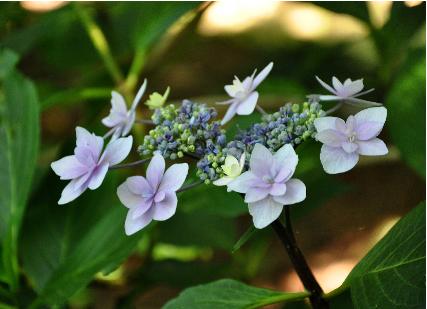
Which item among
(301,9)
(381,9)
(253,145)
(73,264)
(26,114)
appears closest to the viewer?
(253,145)

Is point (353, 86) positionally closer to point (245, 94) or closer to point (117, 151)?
point (245, 94)

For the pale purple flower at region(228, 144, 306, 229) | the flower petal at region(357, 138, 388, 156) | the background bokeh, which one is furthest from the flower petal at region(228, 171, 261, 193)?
the background bokeh

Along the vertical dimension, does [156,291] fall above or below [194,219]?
below

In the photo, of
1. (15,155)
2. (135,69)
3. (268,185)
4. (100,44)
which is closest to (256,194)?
(268,185)

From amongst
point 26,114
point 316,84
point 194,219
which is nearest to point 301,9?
point 316,84

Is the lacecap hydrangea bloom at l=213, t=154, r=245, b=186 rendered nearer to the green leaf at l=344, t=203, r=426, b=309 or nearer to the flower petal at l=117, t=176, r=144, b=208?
the flower petal at l=117, t=176, r=144, b=208

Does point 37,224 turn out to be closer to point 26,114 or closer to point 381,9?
point 26,114
